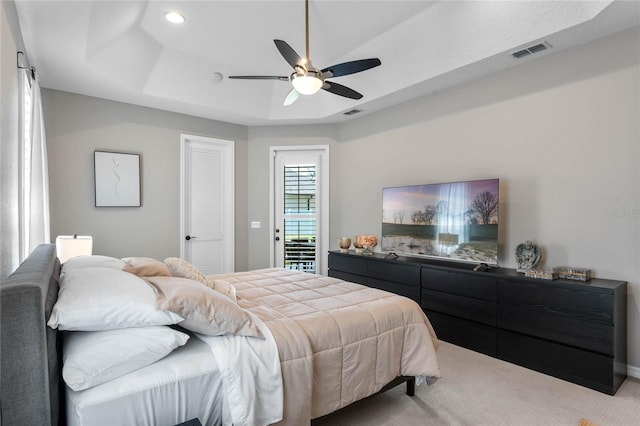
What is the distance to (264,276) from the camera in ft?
10.5

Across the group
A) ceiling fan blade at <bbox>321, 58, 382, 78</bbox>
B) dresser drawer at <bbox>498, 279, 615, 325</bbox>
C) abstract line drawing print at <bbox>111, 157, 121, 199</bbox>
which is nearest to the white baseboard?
dresser drawer at <bbox>498, 279, 615, 325</bbox>

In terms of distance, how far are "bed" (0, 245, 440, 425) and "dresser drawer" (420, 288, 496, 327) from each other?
1.10 m

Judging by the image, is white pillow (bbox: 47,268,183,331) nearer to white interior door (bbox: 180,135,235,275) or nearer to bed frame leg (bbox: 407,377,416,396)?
bed frame leg (bbox: 407,377,416,396)

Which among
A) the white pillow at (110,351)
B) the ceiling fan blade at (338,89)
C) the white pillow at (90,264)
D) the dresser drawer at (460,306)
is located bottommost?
the dresser drawer at (460,306)

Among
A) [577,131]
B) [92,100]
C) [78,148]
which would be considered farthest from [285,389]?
[92,100]

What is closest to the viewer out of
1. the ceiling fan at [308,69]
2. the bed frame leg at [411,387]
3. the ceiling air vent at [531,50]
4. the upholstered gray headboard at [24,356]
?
the upholstered gray headboard at [24,356]

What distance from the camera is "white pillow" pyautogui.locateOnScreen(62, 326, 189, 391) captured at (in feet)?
4.24

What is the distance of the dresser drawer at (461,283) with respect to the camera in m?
3.17

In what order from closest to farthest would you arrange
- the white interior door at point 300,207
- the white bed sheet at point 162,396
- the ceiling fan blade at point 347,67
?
the white bed sheet at point 162,396
the ceiling fan blade at point 347,67
the white interior door at point 300,207

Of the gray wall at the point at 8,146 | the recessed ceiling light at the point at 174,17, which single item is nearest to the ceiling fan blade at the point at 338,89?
the recessed ceiling light at the point at 174,17

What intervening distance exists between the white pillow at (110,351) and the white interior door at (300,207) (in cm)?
402

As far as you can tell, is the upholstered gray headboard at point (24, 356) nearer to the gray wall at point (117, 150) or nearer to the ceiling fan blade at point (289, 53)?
the ceiling fan blade at point (289, 53)

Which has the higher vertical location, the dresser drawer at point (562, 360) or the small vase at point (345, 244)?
the small vase at point (345, 244)

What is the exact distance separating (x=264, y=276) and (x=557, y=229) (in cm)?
270
